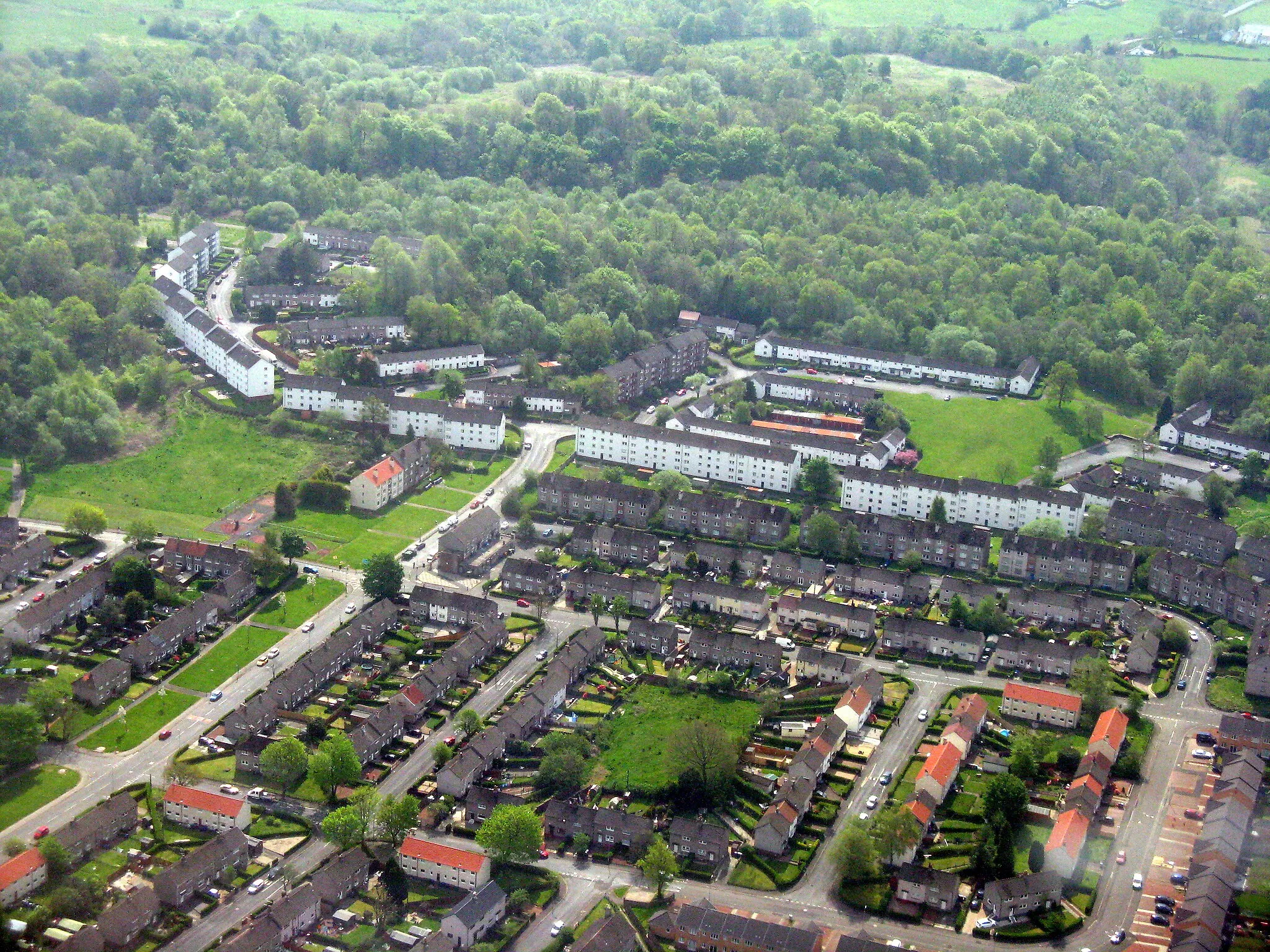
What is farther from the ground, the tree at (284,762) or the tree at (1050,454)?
the tree at (1050,454)

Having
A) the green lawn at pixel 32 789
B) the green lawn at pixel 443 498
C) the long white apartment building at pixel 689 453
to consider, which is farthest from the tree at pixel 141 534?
the long white apartment building at pixel 689 453

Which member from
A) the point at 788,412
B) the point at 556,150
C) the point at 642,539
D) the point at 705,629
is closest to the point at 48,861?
the point at 705,629

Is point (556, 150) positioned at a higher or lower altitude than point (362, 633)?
higher

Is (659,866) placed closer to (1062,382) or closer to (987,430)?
(987,430)

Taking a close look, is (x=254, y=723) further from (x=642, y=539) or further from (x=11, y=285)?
(x=11, y=285)

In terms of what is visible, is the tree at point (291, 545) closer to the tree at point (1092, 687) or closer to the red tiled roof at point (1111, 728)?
the tree at point (1092, 687)

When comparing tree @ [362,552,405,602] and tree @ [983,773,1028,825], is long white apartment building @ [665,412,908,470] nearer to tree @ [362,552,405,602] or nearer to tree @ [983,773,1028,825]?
tree @ [362,552,405,602]

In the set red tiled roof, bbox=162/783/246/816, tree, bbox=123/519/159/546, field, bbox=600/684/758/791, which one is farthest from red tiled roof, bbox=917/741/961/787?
tree, bbox=123/519/159/546
